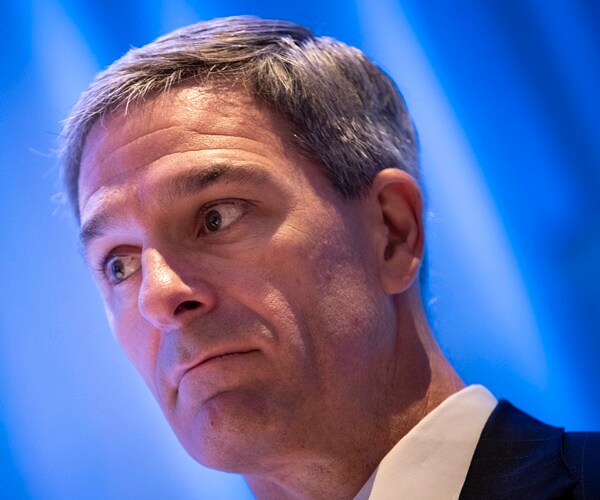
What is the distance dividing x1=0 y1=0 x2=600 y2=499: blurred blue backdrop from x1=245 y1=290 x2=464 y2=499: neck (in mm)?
388

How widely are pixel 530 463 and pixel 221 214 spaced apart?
28.1 inches

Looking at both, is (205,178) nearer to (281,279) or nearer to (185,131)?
(185,131)

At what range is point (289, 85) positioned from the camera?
1688mm

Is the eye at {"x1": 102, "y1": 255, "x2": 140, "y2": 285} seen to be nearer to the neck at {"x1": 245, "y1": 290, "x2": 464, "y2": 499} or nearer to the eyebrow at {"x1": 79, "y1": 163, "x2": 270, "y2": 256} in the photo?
the eyebrow at {"x1": 79, "y1": 163, "x2": 270, "y2": 256}

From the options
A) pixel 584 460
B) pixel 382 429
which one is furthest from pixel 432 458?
pixel 584 460

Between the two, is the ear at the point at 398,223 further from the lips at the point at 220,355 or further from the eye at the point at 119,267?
A: the eye at the point at 119,267

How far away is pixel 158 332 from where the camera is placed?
1.63 meters

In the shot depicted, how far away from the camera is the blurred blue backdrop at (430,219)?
2.04 metres

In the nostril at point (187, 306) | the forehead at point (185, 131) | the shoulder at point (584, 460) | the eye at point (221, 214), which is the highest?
the forehead at point (185, 131)

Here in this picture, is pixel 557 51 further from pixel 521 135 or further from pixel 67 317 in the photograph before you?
pixel 67 317

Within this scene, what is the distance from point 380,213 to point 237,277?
0.36 metres

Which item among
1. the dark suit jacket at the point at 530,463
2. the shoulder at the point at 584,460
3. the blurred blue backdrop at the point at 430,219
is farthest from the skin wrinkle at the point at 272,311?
the blurred blue backdrop at the point at 430,219

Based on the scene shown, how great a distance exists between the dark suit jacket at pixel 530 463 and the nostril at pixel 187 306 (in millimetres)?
574

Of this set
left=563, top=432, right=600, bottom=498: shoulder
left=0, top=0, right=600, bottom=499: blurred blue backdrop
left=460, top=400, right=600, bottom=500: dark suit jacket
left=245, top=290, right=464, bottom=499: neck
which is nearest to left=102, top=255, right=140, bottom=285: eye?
left=0, top=0, right=600, bottom=499: blurred blue backdrop
